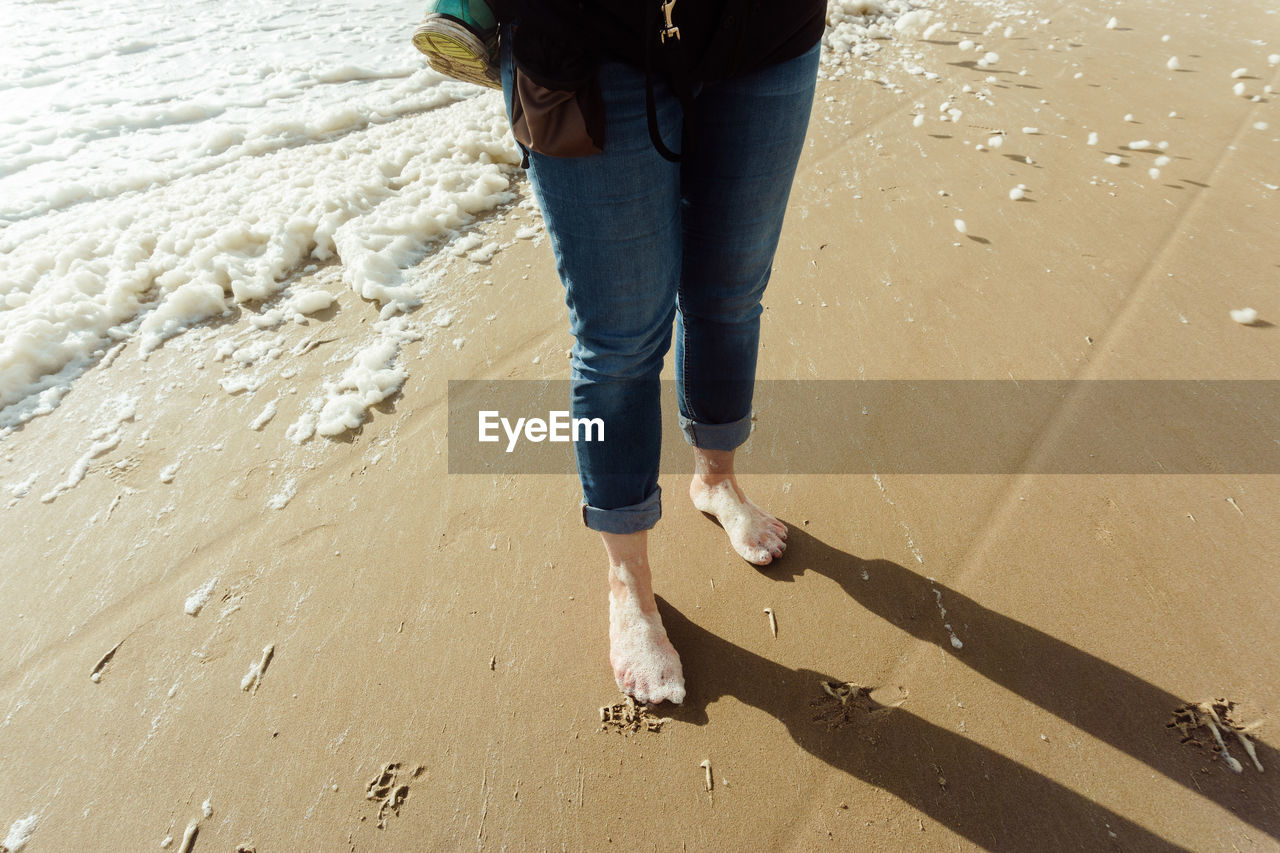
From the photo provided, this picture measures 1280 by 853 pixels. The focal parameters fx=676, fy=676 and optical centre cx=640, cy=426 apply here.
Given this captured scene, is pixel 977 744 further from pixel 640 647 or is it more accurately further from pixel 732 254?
pixel 732 254

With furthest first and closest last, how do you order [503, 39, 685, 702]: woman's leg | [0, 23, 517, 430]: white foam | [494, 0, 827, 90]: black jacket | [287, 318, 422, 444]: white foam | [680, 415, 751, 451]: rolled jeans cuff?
[0, 23, 517, 430]: white foam, [287, 318, 422, 444]: white foam, [680, 415, 751, 451]: rolled jeans cuff, [503, 39, 685, 702]: woman's leg, [494, 0, 827, 90]: black jacket

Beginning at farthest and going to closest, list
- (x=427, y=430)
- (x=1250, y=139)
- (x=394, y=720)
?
(x=1250, y=139)
(x=427, y=430)
(x=394, y=720)

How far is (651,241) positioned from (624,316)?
0.13 m

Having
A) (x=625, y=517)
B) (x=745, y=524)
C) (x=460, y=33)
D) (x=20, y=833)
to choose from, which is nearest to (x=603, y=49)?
(x=460, y=33)

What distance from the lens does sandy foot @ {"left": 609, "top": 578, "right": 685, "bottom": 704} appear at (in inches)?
55.4

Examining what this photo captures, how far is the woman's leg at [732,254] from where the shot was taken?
1106 mm

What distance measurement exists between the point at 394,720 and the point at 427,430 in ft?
2.97

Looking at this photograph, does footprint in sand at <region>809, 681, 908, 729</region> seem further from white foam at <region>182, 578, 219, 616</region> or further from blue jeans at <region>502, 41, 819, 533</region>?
white foam at <region>182, 578, 219, 616</region>

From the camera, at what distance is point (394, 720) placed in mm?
1419

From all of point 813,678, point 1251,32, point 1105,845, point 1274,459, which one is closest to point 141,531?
point 813,678

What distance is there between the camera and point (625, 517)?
133cm

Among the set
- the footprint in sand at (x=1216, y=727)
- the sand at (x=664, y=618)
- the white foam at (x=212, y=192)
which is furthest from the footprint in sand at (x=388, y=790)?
the white foam at (x=212, y=192)

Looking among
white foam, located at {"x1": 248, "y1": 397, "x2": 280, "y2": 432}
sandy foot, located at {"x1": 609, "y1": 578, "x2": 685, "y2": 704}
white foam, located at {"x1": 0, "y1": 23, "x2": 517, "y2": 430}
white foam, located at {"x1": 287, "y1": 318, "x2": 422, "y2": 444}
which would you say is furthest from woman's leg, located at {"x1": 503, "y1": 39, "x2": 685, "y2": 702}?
white foam, located at {"x1": 0, "y1": 23, "x2": 517, "y2": 430}

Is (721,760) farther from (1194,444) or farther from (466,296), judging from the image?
(466,296)
